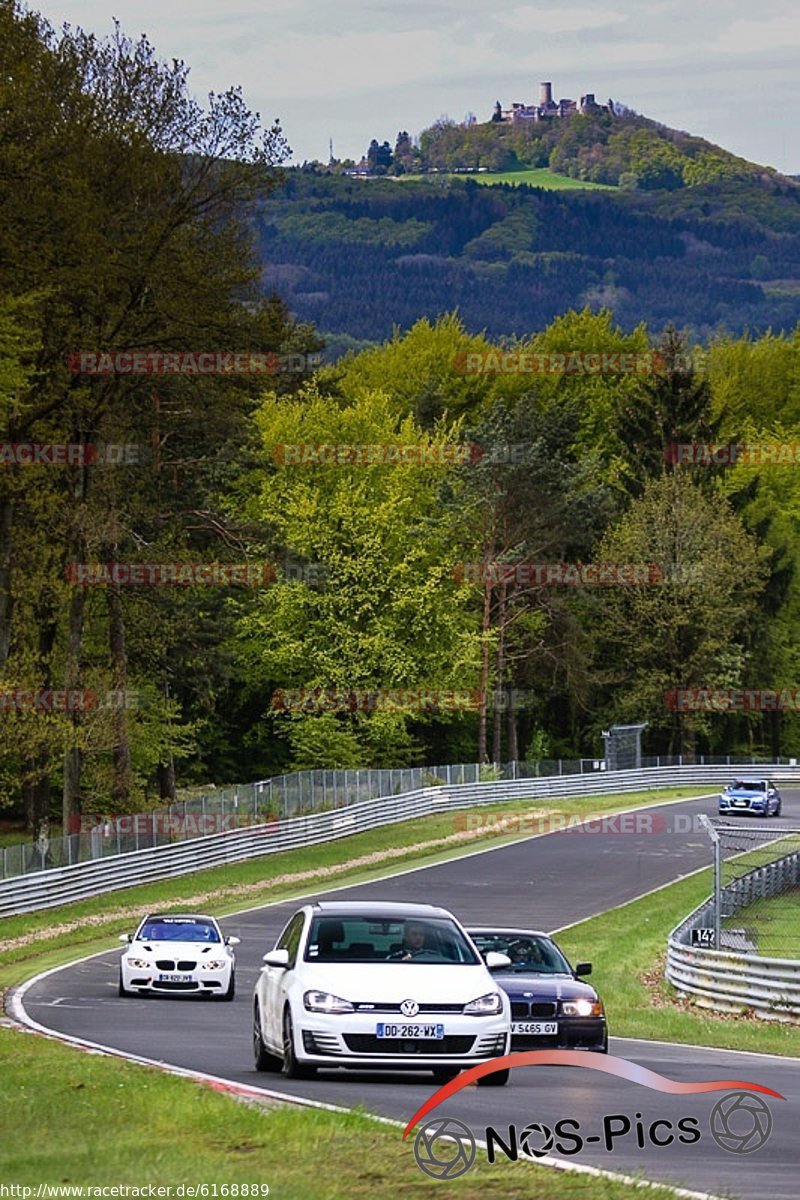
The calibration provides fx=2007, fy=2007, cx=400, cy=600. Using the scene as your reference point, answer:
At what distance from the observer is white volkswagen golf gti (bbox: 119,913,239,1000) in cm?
2825

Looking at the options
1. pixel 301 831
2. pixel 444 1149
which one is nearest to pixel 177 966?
pixel 444 1149

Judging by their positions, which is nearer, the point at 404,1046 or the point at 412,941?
the point at 404,1046

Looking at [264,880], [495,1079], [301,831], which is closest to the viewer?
[495,1079]

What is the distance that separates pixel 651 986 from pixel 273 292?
47.3m

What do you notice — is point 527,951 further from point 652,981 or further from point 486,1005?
point 652,981

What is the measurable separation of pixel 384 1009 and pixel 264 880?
35.9 meters

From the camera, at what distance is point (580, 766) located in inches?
3236

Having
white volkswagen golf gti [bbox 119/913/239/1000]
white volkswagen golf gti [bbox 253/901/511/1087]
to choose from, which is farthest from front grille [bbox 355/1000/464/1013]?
white volkswagen golf gti [bbox 119/913/239/1000]

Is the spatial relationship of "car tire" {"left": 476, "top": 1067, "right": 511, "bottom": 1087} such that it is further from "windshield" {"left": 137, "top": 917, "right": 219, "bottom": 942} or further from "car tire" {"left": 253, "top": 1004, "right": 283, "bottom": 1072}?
"windshield" {"left": 137, "top": 917, "right": 219, "bottom": 942}

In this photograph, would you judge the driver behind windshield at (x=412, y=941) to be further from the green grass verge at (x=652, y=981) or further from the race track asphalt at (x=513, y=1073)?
the green grass verge at (x=652, y=981)

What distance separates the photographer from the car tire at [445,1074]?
15299 millimetres

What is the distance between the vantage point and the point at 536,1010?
63.0 ft

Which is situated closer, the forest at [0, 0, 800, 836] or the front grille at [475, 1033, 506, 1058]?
the front grille at [475, 1033, 506, 1058]

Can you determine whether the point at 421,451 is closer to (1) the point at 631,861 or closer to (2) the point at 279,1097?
(1) the point at 631,861
